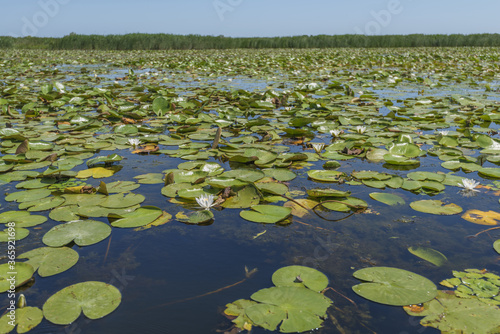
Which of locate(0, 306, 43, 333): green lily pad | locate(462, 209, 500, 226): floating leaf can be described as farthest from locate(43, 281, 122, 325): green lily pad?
locate(462, 209, 500, 226): floating leaf

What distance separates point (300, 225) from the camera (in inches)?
69.7

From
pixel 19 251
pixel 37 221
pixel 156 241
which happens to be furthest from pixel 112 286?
pixel 37 221

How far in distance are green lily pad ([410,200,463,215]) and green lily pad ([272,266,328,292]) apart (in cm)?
89

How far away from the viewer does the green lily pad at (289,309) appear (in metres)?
1.09

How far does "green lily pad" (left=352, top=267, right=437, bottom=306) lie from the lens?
120 centimetres

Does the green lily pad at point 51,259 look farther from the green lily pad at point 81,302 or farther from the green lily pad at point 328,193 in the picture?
the green lily pad at point 328,193

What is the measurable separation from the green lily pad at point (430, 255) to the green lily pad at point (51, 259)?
1469 mm

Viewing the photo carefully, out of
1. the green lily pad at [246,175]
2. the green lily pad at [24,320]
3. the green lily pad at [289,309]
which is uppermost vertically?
the green lily pad at [246,175]

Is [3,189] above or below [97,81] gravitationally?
below

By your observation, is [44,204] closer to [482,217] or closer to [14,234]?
[14,234]

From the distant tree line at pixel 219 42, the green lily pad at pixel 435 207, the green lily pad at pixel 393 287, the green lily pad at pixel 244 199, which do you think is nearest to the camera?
the green lily pad at pixel 393 287

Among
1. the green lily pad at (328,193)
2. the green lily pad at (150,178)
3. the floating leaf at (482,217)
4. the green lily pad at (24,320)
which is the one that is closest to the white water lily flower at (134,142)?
the green lily pad at (150,178)

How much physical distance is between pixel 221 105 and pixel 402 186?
344 cm

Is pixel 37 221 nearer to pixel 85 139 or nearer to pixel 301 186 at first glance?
pixel 301 186
